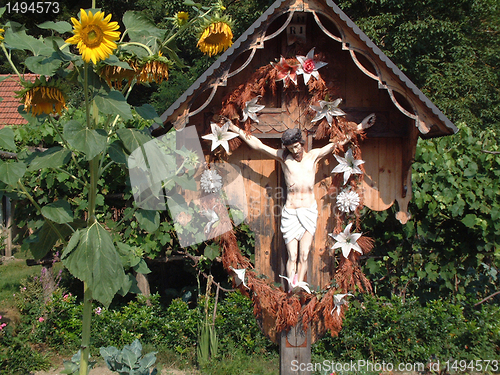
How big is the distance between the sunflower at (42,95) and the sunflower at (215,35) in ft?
2.85

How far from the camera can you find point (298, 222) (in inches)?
139

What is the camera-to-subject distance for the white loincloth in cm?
352

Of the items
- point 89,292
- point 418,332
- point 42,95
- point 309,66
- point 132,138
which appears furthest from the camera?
point 418,332

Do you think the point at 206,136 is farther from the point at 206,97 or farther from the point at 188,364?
the point at 188,364

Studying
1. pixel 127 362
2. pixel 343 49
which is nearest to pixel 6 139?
pixel 127 362

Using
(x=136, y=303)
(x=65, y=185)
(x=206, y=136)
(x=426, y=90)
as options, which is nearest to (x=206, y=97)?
(x=206, y=136)

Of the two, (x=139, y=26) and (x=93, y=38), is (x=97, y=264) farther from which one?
(x=139, y=26)

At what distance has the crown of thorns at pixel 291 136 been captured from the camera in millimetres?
3387

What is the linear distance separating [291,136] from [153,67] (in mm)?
1341

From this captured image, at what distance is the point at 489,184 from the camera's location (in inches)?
172

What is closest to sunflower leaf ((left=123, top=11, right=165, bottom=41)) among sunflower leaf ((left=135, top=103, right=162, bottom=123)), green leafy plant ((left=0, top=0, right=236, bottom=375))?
green leafy plant ((left=0, top=0, right=236, bottom=375))

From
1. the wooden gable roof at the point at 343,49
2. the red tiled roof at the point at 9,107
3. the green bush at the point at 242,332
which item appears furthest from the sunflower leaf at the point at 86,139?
the red tiled roof at the point at 9,107

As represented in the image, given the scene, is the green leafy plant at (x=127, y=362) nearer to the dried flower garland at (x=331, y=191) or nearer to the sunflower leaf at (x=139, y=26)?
the dried flower garland at (x=331, y=191)

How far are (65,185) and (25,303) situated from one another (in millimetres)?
1598
